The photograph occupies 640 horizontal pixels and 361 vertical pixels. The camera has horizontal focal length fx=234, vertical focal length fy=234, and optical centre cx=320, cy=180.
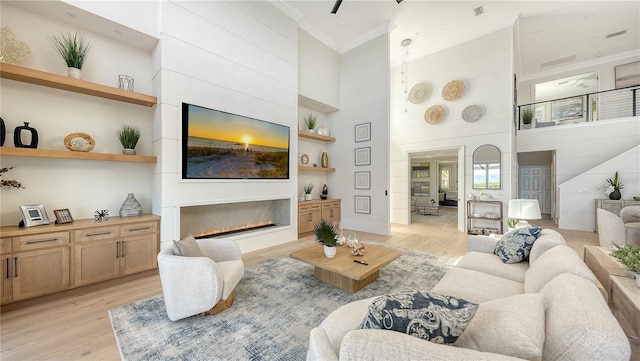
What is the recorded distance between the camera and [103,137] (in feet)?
11.1

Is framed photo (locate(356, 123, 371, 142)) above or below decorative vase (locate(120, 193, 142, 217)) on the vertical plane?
above

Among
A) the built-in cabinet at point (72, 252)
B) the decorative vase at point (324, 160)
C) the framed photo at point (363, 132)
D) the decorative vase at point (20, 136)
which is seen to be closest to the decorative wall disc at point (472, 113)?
the framed photo at point (363, 132)

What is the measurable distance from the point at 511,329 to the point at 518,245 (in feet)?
6.62

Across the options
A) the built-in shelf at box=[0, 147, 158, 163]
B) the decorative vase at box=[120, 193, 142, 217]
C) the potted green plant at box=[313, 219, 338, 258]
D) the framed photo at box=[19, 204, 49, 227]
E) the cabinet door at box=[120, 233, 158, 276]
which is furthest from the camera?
the decorative vase at box=[120, 193, 142, 217]

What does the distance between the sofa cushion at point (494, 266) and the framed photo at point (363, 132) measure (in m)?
3.99

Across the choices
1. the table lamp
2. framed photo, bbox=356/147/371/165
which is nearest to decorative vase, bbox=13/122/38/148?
framed photo, bbox=356/147/371/165

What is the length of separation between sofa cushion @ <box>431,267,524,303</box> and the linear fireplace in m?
3.52

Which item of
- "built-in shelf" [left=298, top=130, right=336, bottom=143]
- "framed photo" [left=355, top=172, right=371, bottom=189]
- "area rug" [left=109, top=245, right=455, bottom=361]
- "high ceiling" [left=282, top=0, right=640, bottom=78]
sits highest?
"high ceiling" [left=282, top=0, right=640, bottom=78]

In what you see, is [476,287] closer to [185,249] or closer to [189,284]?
[189,284]

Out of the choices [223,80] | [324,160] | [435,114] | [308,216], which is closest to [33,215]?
[223,80]

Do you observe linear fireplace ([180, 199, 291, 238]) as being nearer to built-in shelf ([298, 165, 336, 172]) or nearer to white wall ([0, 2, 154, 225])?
white wall ([0, 2, 154, 225])

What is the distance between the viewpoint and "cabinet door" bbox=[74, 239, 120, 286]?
2.72 metres

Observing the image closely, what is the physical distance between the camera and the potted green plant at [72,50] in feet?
9.70

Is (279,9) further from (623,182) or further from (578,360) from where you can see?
(623,182)
